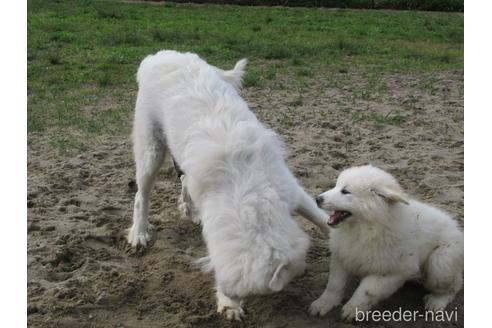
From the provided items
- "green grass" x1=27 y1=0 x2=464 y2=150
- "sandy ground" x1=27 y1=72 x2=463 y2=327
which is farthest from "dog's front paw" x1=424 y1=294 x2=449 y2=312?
"green grass" x1=27 y1=0 x2=464 y2=150

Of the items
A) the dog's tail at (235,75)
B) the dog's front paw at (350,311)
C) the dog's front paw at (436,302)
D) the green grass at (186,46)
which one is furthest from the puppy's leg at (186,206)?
the green grass at (186,46)

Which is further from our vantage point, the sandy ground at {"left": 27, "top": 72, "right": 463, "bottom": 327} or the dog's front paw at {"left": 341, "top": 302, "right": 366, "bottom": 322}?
the sandy ground at {"left": 27, "top": 72, "right": 463, "bottom": 327}

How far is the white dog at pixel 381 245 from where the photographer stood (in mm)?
3858

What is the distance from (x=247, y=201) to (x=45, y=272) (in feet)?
6.31

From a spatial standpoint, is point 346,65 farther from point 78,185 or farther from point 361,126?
point 78,185

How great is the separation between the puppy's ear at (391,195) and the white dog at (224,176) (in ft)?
1.80

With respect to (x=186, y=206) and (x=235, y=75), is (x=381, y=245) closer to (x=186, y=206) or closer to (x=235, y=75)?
(x=186, y=206)

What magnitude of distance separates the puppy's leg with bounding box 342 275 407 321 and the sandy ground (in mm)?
127

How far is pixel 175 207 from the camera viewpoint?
18.9 feet

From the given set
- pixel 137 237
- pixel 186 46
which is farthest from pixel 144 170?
pixel 186 46

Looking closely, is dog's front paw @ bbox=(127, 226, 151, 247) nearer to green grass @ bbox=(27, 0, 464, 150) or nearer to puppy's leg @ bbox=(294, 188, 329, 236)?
puppy's leg @ bbox=(294, 188, 329, 236)

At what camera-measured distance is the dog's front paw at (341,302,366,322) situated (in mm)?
3832

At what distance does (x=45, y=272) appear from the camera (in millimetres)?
4488

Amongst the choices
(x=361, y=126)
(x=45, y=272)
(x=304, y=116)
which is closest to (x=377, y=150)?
(x=361, y=126)
